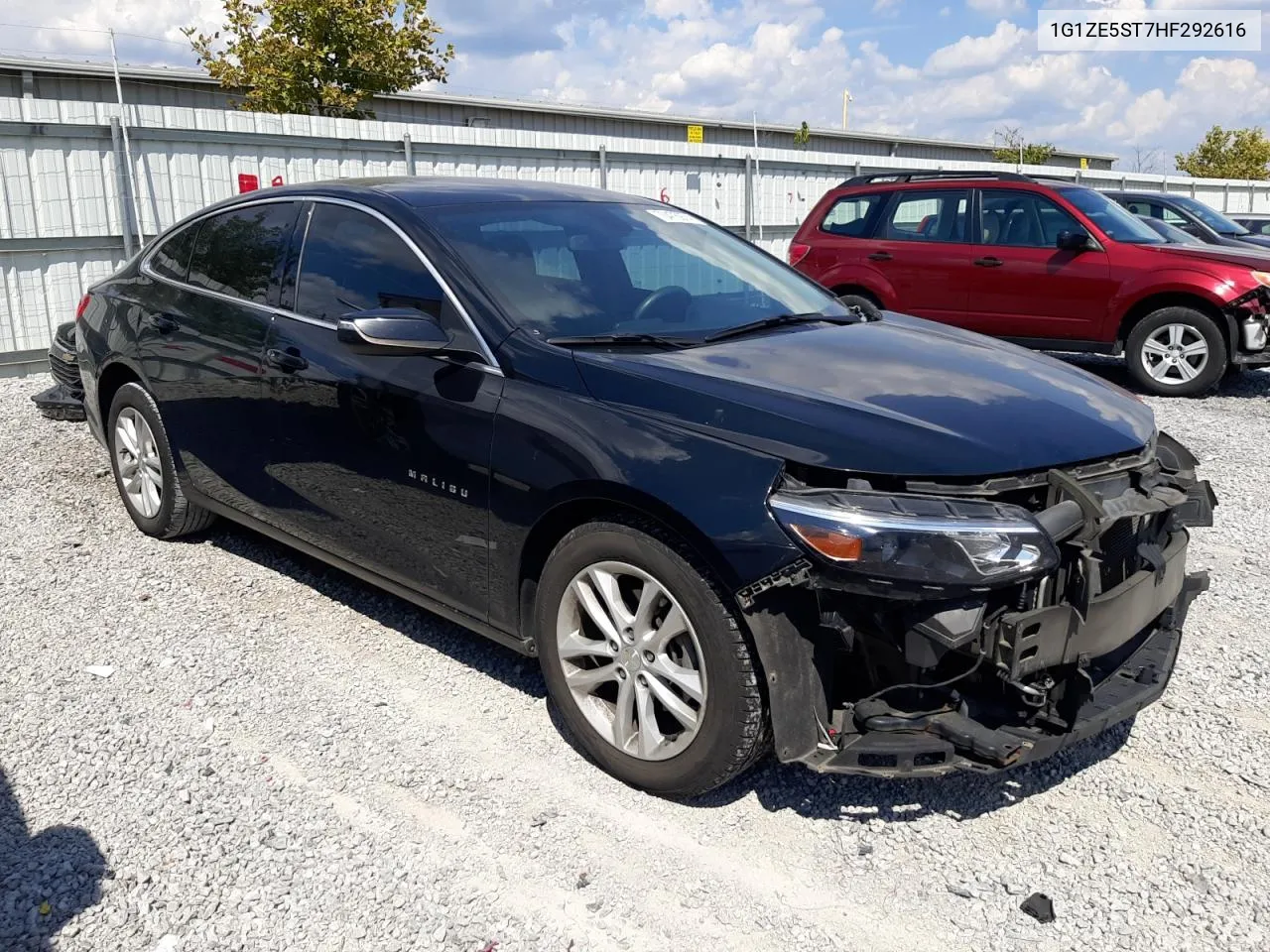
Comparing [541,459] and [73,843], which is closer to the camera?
[73,843]

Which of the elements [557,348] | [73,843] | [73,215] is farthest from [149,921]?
[73,215]

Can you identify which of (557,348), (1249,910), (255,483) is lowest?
(1249,910)

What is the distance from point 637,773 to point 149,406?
3144 mm

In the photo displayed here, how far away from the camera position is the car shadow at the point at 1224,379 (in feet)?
31.4

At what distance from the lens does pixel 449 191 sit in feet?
13.7

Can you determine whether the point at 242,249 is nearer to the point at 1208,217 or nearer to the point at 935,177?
the point at 935,177

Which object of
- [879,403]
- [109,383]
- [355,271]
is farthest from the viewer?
[109,383]

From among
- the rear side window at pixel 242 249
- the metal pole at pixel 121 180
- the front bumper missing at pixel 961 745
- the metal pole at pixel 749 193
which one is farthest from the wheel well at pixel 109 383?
the metal pole at pixel 749 193

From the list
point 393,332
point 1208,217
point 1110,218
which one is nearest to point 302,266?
point 393,332

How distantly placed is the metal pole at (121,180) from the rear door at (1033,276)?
796 cm

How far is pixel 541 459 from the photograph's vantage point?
3174 mm

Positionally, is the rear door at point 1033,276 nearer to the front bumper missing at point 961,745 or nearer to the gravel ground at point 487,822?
the gravel ground at point 487,822

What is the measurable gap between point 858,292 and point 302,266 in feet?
23.9

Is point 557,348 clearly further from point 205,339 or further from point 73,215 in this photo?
point 73,215
